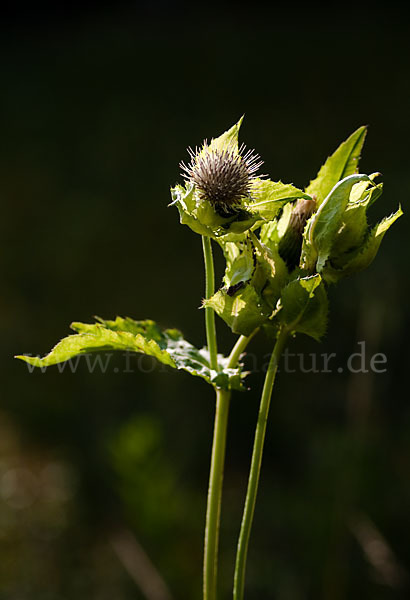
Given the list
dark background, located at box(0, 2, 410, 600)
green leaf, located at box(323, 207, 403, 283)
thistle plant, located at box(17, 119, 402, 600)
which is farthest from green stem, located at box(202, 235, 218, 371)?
dark background, located at box(0, 2, 410, 600)

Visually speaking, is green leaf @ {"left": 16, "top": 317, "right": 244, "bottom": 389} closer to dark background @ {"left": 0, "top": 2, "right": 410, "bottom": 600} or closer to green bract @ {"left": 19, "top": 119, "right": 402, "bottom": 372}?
green bract @ {"left": 19, "top": 119, "right": 402, "bottom": 372}

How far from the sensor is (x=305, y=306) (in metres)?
0.57

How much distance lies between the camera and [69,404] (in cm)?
277

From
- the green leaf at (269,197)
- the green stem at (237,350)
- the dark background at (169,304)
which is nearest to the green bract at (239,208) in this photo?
the green leaf at (269,197)

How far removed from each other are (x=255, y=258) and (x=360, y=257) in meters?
0.10

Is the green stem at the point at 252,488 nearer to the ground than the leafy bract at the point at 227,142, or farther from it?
nearer to the ground

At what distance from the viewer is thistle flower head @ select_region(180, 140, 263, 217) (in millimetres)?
592

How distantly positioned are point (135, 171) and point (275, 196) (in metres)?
3.44

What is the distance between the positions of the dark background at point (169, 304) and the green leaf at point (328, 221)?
63 cm

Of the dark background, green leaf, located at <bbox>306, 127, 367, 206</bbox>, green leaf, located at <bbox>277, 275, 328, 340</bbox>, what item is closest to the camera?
green leaf, located at <bbox>277, 275, 328, 340</bbox>

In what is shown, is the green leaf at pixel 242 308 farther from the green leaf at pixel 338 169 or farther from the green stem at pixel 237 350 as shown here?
the green leaf at pixel 338 169

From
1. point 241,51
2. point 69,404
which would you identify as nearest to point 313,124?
point 241,51

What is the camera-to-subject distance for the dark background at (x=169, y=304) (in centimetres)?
190

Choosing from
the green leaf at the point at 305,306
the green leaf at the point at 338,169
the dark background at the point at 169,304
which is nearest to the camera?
the green leaf at the point at 305,306
